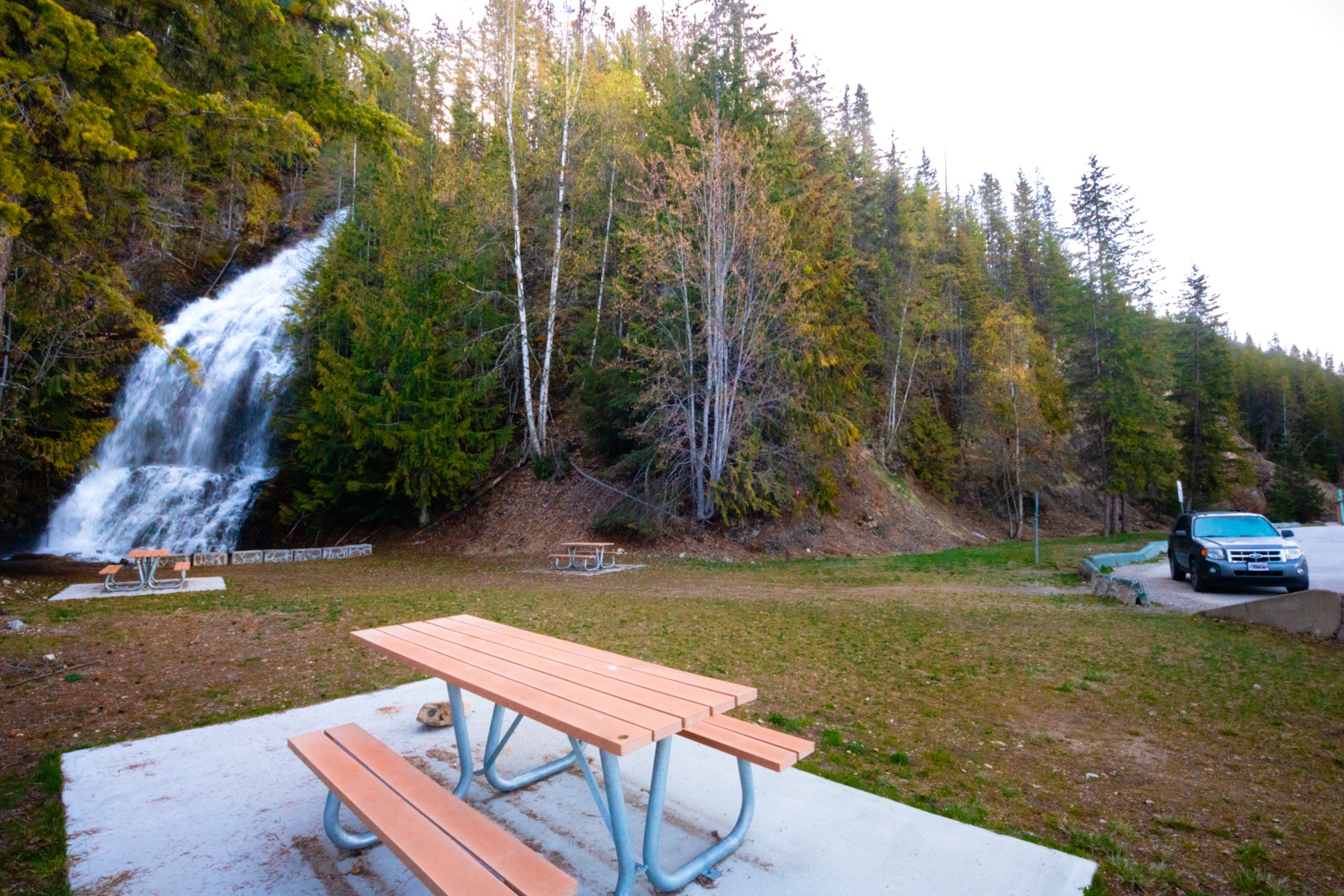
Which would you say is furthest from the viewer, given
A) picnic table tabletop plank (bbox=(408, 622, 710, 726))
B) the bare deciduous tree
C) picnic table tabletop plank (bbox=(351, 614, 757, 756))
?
the bare deciduous tree

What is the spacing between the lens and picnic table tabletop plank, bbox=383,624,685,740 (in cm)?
241

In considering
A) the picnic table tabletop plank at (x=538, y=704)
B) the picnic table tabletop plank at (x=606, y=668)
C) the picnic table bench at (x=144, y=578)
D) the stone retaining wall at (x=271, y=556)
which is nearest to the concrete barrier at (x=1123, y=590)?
the picnic table tabletop plank at (x=606, y=668)

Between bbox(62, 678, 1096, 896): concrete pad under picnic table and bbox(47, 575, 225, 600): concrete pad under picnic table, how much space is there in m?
8.08

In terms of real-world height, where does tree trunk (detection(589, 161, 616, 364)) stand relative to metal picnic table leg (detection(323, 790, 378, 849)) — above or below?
above

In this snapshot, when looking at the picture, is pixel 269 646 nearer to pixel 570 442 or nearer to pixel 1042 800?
pixel 1042 800

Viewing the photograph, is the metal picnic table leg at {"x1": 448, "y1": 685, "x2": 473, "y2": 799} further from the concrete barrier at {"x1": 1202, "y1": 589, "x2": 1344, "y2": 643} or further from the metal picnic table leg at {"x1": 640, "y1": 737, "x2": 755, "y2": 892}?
the concrete barrier at {"x1": 1202, "y1": 589, "x2": 1344, "y2": 643}

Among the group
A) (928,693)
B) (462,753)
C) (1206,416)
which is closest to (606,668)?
(462,753)

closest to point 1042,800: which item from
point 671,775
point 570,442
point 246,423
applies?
point 671,775

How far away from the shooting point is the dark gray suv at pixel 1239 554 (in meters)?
10.7

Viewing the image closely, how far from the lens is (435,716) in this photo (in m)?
4.54

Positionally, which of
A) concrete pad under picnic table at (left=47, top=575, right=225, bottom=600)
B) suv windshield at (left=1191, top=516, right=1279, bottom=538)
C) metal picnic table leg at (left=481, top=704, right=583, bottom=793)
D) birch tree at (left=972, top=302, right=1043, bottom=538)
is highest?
birch tree at (left=972, top=302, right=1043, bottom=538)

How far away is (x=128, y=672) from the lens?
20.0 ft

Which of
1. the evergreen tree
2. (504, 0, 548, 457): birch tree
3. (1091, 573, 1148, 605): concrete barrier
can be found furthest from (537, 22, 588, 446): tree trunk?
the evergreen tree

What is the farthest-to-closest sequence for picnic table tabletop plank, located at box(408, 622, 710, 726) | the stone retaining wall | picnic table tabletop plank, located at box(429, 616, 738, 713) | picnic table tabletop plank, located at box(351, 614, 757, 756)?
the stone retaining wall
picnic table tabletop plank, located at box(429, 616, 738, 713)
picnic table tabletop plank, located at box(408, 622, 710, 726)
picnic table tabletop plank, located at box(351, 614, 757, 756)
